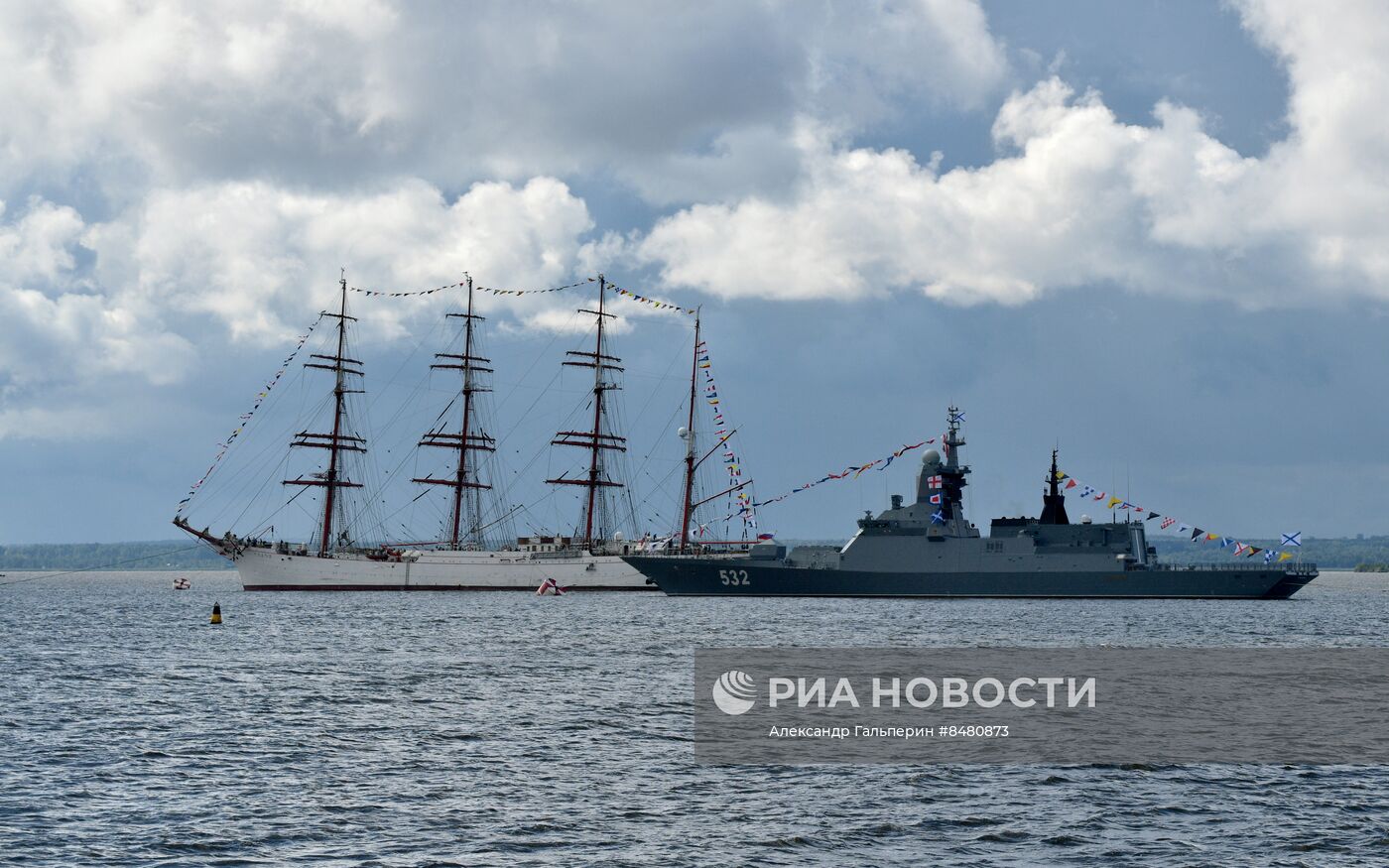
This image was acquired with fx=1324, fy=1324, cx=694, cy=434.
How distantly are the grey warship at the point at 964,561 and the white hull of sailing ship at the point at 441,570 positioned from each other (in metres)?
21.5

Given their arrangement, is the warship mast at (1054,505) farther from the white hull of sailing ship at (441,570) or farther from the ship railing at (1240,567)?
the white hull of sailing ship at (441,570)

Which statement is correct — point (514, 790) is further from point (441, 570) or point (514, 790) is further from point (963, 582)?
point (441, 570)

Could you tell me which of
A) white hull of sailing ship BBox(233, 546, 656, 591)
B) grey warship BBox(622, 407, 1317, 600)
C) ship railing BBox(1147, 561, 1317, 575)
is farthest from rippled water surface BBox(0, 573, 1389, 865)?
white hull of sailing ship BBox(233, 546, 656, 591)

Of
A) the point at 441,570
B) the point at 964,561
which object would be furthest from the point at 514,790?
the point at 441,570

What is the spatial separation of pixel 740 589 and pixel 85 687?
2303 inches

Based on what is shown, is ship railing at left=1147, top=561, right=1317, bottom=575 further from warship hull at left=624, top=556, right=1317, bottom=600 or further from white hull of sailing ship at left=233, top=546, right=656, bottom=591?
white hull of sailing ship at left=233, top=546, right=656, bottom=591

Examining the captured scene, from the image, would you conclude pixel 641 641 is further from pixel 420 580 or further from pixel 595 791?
pixel 420 580

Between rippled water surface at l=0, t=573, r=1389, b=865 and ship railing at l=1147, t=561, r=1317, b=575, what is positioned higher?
ship railing at l=1147, t=561, r=1317, b=575

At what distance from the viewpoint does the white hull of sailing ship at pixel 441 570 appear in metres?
109

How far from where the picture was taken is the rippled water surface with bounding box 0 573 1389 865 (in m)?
17.7

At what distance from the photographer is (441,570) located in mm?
111000

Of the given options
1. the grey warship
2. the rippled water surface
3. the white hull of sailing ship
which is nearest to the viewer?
the rippled water surface

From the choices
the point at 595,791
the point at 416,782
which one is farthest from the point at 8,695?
the point at 595,791

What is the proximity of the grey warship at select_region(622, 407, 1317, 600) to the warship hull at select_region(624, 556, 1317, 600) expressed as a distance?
0.22 ft
